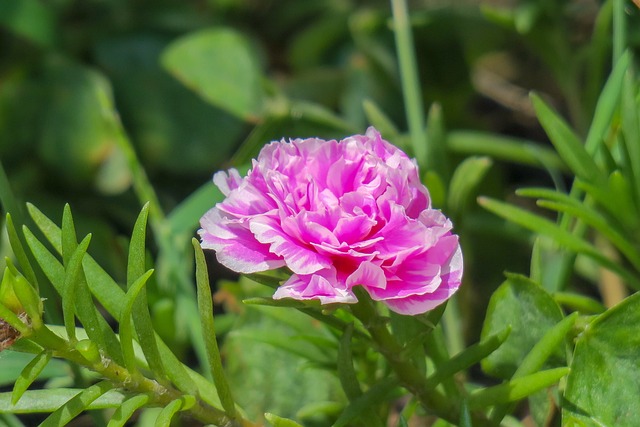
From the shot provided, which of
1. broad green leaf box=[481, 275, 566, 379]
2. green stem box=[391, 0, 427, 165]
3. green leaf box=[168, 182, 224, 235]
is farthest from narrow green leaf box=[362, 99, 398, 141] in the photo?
broad green leaf box=[481, 275, 566, 379]

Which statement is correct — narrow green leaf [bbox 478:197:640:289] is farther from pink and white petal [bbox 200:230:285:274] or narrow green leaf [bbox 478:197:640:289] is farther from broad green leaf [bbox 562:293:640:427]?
pink and white petal [bbox 200:230:285:274]

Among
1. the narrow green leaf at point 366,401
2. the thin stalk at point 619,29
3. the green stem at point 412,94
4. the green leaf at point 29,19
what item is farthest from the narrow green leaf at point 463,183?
the green leaf at point 29,19

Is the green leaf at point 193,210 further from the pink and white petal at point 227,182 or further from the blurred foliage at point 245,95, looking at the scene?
the pink and white petal at point 227,182

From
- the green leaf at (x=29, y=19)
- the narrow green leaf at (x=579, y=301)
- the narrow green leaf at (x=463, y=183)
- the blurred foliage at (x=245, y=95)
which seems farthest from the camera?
the green leaf at (x=29, y=19)

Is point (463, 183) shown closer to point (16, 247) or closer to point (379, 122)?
point (379, 122)

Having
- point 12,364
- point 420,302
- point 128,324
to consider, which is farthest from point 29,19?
point 420,302

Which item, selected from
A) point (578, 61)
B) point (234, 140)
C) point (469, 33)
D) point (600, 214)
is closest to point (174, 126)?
point (234, 140)
